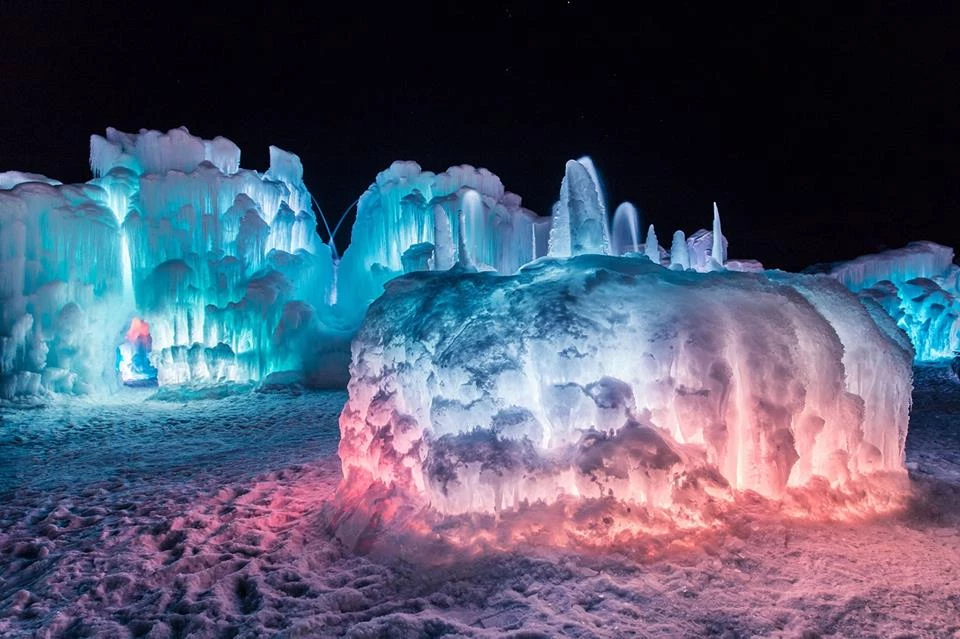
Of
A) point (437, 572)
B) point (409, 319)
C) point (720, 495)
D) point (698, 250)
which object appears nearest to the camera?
point (437, 572)

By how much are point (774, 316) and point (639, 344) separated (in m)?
1.39

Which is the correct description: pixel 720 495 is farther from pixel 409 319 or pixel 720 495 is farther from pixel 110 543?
pixel 110 543

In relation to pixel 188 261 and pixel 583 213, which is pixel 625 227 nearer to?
pixel 188 261

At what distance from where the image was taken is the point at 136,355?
2545 cm

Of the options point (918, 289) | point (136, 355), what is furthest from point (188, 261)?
point (918, 289)

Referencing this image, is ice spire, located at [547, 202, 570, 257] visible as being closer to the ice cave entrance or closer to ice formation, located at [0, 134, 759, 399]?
ice formation, located at [0, 134, 759, 399]

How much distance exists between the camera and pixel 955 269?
82.1ft

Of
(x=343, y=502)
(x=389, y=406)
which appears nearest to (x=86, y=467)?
(x=343, y=502)

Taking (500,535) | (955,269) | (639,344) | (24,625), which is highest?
(955,269)

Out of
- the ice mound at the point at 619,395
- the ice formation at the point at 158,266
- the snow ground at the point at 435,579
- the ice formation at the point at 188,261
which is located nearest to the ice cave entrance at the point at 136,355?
the ice formation at the point at 188,261

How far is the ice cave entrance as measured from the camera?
80.3 feet

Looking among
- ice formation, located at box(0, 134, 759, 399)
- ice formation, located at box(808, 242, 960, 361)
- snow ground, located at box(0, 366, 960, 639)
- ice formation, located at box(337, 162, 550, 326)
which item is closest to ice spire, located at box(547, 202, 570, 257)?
snow ground, located at box(0, 366, 960, 639)

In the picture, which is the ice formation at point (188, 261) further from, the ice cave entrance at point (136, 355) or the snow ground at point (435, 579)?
the snow ground at point (435, 579)

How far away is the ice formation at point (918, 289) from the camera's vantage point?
22.4 meters
